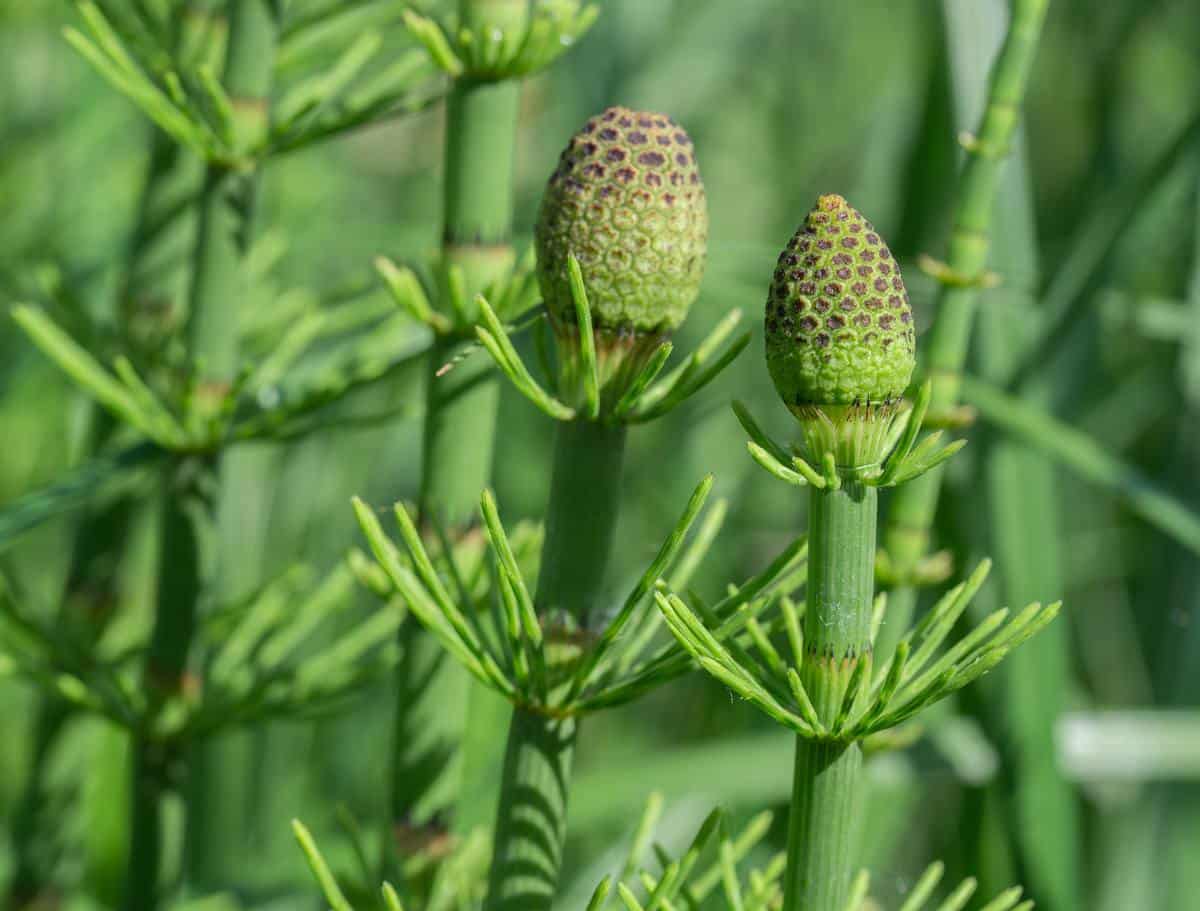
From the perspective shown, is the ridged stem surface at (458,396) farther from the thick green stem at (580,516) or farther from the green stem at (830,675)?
the green stem at (830,675)

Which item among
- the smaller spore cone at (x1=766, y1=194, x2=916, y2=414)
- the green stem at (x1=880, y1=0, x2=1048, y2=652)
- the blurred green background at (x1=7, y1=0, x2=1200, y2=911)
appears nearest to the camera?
the smaller spore cone at (x1=766, y1=194, x2=916, y2=414)

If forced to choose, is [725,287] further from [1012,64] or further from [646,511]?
[646,511]

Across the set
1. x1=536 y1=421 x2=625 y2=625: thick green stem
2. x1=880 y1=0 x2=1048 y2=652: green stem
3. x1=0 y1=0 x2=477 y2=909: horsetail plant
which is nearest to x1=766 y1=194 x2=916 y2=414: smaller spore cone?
x1=536 y1=421 x2=625 y2=625: thick green stem

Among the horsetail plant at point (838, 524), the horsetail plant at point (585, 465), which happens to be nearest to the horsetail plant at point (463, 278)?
the horsetail plant at point (585, 465)

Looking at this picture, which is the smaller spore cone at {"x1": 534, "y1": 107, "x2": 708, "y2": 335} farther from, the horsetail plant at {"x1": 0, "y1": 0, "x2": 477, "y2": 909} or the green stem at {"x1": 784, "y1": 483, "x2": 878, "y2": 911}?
the horsetail plant at {"x1": 0, "y1": 0, "x2": 477, "y2": 909}

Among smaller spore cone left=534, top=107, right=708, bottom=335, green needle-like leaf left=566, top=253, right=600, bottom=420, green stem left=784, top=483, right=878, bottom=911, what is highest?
smaller spore cone left=534, top=107, right=708, bottom=335

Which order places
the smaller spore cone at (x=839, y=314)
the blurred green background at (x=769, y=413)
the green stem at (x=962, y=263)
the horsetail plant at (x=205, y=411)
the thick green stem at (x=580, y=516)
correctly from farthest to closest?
1. the blurred green background at (x=769, y=413)
2. the horsetail plant at (x=205, y=411)
3. the green stem at (x=962, y=263)
4. the thick green stem at (x=580, y=516)
5. the smaller spore cone at (x=839, y=314)

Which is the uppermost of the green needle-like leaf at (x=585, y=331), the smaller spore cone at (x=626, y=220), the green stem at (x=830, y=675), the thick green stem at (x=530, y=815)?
the smaller spore cone at (x=626, y=220)
